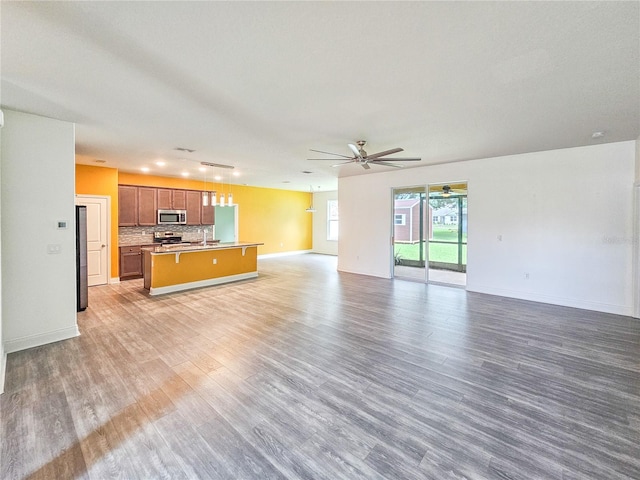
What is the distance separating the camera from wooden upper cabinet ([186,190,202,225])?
8.19 m

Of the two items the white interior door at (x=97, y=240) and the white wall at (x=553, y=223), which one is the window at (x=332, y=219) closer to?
the white wall at (x=553, y=223)

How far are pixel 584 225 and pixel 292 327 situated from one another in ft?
17.2

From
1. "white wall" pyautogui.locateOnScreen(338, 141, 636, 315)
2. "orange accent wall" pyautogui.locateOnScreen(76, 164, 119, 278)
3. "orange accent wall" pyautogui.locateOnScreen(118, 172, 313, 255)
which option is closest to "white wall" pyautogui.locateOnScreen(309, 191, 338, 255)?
"orange accent wall" pyautogui.locateOnScreen(118, 172, 313, 255)

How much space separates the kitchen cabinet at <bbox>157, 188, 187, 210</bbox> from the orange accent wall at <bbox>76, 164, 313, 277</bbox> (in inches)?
13.3

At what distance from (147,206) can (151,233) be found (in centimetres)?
75

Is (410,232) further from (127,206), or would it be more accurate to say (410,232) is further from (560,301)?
(127,206)

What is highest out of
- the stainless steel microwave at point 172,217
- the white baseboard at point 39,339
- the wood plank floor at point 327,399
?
the stainless steel microwave at point 172,217

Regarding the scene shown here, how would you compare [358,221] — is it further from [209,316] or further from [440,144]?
[209,316]

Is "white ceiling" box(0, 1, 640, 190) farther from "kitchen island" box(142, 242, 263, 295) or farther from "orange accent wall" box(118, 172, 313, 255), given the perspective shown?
"orange accent wall" box(118, 172, 313, 255)

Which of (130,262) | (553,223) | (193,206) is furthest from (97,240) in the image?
(553,223)

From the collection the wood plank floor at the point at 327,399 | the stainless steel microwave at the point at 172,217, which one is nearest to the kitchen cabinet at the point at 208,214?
the stainless steel microwave at the point at 172,217

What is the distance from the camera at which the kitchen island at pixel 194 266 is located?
5.63m

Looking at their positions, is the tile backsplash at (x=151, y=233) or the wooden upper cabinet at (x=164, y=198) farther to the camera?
the wooden upper cabinet at (x=164, y=198)

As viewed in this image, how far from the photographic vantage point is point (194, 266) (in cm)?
618
